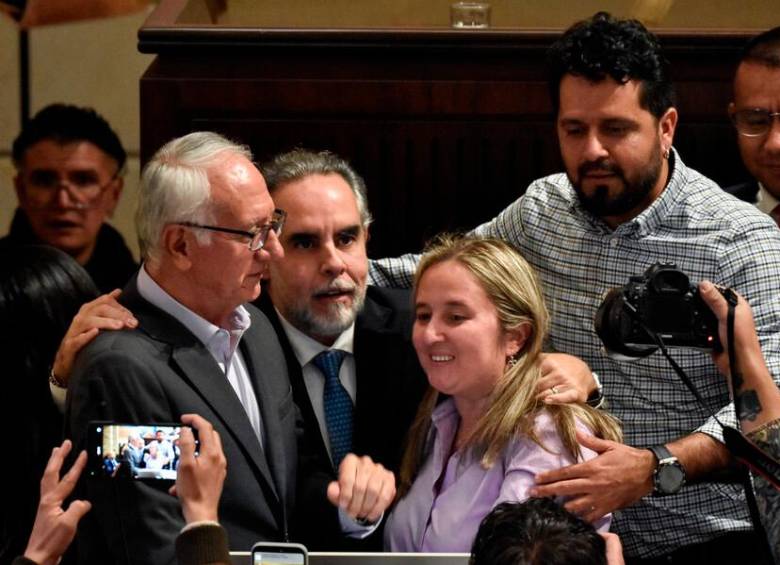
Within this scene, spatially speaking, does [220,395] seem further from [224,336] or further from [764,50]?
Answer: [764,50]

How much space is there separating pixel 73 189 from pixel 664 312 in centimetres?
179

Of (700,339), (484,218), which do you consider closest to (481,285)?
(700,339)

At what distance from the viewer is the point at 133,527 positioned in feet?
7.24

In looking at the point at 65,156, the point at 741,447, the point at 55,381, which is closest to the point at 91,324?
the point at 55,381

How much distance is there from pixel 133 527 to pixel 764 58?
4.69 feet

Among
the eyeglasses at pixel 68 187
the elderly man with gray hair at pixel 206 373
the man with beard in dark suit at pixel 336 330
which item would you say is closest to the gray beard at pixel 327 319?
the man with beard in dark suit at pixel 336 330

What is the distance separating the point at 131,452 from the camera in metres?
2.10

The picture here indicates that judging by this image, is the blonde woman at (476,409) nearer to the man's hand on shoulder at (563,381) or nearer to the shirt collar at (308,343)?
the man's hand on shoulder at (563,381)

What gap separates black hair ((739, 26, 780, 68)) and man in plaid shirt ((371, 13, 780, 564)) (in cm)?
24

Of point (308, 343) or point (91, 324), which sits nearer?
point (91, 324)

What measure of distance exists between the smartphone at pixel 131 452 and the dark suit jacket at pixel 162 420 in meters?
0.09

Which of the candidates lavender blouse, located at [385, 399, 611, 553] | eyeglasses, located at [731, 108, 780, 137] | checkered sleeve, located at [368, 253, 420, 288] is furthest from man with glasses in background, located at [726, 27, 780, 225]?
lavender blouse, located at [385, 399, 611, 553]

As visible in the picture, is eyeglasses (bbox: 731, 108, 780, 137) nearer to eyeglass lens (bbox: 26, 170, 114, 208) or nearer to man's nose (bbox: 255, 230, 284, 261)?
man's nose (bbox: 255, 230, 284, 261)

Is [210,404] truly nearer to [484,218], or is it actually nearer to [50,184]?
[484,218]
